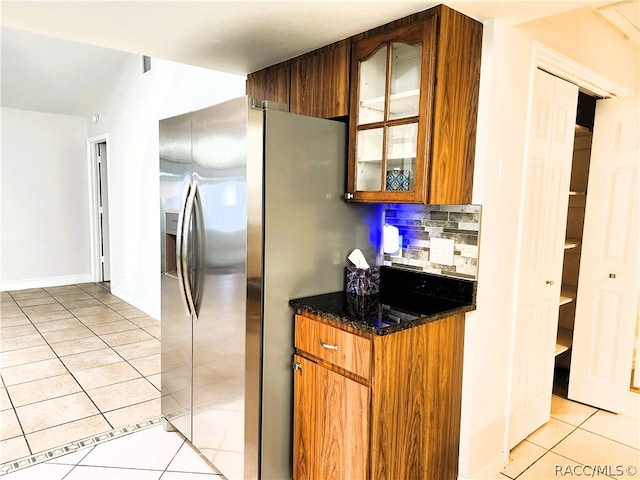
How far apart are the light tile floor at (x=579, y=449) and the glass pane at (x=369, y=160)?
161 cm

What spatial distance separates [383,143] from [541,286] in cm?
132

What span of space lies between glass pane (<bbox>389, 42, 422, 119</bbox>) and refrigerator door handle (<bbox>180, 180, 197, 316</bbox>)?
3.36 feet

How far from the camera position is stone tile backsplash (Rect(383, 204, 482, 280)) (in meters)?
1.99

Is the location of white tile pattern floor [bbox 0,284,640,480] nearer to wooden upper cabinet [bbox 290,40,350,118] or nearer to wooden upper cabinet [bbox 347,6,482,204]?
wooden upper cabinet [bbox 347,6,482,204]

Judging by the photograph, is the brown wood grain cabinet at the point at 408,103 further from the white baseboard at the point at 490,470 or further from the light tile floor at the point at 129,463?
the light tile floor at the point at 129,463

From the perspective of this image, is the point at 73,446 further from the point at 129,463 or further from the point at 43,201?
the point at 43,201

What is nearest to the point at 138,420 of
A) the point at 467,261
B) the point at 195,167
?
the point at 195,167

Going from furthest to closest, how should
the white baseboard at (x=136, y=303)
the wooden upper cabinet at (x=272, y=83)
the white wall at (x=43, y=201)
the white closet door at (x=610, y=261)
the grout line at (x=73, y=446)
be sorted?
the white wall at (x=43, y=201), the white baseboard at (x=136, y=303), the white closet door at (x=610, y=261), the wooden upper cabinet at (x=272, y=83), the grout line at (x=73, y=446)

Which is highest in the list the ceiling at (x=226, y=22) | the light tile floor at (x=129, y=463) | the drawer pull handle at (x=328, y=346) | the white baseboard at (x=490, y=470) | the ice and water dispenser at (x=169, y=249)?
the ceiling at (x=226, y=22)

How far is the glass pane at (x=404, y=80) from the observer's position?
184 cm

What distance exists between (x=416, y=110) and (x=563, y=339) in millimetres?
2476

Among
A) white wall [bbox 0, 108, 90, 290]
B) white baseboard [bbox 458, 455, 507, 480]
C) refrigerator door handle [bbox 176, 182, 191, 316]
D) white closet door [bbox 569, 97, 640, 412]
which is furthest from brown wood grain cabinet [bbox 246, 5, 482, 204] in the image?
white wall [bbox 0, 108, 90, 290]

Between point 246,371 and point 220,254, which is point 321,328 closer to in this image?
point 246,371

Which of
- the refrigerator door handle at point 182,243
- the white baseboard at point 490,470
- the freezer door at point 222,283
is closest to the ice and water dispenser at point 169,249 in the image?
the refrigerator door handle at point 182,243
